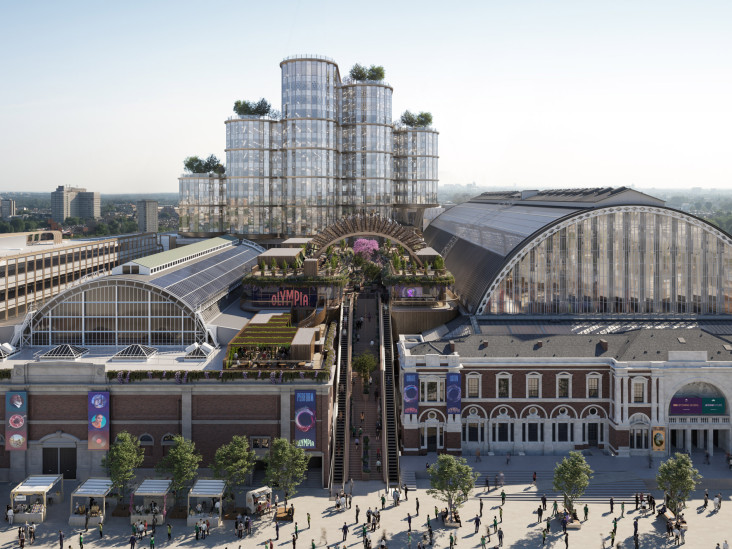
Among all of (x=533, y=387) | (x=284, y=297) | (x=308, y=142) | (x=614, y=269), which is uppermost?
(x=308, y=142)

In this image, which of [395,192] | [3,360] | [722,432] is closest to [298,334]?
[3,360]

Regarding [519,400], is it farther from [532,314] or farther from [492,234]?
[492,234]

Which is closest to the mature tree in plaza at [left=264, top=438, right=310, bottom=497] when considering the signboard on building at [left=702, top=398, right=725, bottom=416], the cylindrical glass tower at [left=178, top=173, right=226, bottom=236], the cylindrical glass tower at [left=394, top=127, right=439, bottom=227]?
the signboard on building at [left=702, top=398, right=725, bottom=416]

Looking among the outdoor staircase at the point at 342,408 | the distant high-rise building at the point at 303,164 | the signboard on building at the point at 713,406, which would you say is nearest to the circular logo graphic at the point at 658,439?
the signboard on building at the point at 713,406

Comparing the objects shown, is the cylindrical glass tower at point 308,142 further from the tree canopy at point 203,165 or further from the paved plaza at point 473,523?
the paved plaza at point 473,523

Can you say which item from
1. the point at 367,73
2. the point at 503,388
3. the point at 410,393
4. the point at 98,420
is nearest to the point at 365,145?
the point at 367,73

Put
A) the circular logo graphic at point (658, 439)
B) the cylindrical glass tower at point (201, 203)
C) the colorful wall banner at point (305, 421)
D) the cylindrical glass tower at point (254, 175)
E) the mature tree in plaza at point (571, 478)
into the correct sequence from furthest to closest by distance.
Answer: the cylindrical glass tower at point (201, 203)
the cylindrical glass tower at point (254, 175)
the circular logo graphic at point (658, 439)
the colorful wall banner at point (305, 421)
the mature tree in plaza at point (571, 478)

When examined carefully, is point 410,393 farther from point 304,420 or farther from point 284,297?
point 284,297
